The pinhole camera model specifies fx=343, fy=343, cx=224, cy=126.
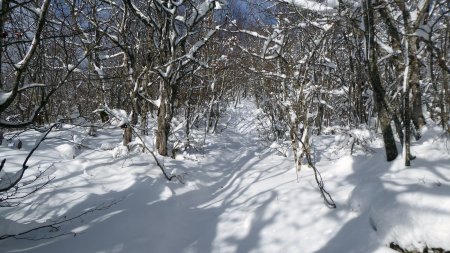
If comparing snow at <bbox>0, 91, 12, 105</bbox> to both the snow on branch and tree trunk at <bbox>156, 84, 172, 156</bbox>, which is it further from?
tree trunk at <bbox>156, 84, 172, 156</bbox>

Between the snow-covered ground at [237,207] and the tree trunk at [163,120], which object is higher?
the tree trunk at [163,120]

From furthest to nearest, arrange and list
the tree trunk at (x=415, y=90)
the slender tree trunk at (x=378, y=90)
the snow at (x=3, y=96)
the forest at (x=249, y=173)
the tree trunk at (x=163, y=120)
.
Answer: the tree trunk at (x=163, y=120) < the tree trunk at (x=415, y=90) < the slender tree trunk at (x=378, y=90) < the forest at (x=249, y=173) < the snow at (x=3, y=96)

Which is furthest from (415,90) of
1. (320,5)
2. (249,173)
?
(249,173)

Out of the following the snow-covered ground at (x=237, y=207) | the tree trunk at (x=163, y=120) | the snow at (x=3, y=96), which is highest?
the snow at (x=3, y=96)

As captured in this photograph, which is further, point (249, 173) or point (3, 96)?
point (249, 173)

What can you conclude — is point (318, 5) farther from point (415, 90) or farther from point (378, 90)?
point (415, 90)

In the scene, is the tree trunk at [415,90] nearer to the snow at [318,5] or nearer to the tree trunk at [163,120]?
the snow at [318,5]

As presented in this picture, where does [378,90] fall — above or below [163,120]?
above

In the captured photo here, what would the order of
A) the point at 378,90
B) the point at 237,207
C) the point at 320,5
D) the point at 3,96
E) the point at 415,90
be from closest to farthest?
the point at 3,96 → the point at 378,90 → the point at 320,5 → the point at 415,90 → the point at 237,207

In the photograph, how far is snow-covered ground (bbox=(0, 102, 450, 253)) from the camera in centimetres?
345

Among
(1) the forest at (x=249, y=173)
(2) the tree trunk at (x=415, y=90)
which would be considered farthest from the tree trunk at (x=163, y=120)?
(2) the tree trunk at (x=415, y=90)

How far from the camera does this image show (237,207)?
537 cm

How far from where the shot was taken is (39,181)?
5840mm

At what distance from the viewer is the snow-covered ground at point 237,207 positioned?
3.45 meters
